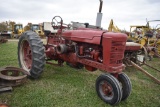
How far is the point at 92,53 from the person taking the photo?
12.5ft

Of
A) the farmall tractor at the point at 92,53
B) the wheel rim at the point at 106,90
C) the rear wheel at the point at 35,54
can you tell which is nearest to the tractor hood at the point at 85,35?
the farmall tractor at the point at 92,53

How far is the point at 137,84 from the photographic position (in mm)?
4855

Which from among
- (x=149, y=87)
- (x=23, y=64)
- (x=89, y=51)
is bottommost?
(x=149, y=87)

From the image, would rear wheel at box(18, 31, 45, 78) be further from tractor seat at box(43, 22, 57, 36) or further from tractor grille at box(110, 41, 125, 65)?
tractor grille at box(110, 41, 125, 65)

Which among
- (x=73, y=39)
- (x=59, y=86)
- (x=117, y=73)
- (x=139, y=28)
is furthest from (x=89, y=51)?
(x=139, y=28)

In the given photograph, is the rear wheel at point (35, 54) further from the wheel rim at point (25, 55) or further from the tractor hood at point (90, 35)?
the tractor hood at point (90, 35)

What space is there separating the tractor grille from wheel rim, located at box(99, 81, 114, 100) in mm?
419

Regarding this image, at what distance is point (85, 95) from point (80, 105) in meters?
0.44

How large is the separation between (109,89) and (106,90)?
0.07 meters

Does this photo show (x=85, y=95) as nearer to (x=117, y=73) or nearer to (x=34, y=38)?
(x=117, y=73)

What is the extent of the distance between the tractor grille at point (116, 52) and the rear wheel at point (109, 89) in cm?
32

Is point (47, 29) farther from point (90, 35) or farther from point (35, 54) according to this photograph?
point (90, 35)

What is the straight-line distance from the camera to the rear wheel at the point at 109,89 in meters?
3.22

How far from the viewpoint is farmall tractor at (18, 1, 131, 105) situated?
338 cm
